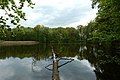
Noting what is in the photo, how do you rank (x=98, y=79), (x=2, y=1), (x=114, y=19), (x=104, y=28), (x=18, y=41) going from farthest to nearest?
(x=18, y=41)
(x=98, y=79)
(x=104, y=28)
(x=114, y=19)
(x=2, y=1)

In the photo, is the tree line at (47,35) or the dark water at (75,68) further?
the tree line at (47,35)

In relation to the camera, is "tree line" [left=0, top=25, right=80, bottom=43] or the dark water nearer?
the dark water

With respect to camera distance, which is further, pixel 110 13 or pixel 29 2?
pixel 110 13

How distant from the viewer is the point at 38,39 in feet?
504

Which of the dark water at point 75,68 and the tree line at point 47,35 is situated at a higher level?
the tree line at point 47,35

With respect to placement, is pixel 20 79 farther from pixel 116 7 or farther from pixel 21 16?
pixel 21 16

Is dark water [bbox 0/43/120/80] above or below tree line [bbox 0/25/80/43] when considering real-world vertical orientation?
below

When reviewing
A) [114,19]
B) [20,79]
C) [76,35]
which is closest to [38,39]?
[76,35]

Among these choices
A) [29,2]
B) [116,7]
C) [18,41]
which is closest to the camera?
[29,2]

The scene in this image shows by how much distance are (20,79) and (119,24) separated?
500 inches

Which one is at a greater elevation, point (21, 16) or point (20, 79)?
point (21, 16)

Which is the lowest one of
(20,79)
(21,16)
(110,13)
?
(20,79)

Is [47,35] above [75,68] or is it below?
above

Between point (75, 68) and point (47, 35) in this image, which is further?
point (47, 35)
